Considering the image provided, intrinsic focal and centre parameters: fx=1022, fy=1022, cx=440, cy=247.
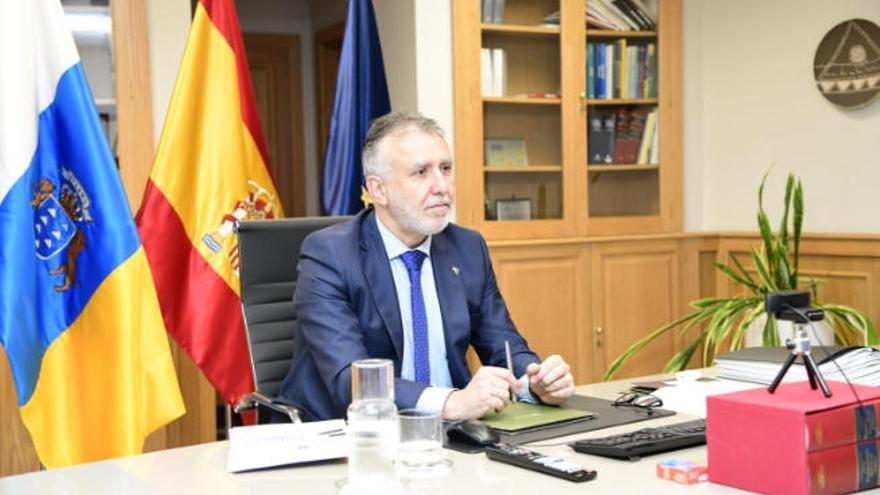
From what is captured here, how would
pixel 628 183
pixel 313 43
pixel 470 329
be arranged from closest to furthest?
pixel 470 329 < pixel 628 183 < pixel 313 43

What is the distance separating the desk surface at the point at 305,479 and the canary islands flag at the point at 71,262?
1.11 meters

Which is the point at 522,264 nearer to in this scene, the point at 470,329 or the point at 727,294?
the point at 727,294

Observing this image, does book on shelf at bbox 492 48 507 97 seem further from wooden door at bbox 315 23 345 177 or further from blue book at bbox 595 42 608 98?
wooden door at bbox 315 23 345 177

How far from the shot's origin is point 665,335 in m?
4.65

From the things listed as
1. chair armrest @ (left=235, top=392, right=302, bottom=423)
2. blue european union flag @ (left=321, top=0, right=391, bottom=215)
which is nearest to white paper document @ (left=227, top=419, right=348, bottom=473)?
chair armrest @ (left=235, top=392, right=302, bottom=423)

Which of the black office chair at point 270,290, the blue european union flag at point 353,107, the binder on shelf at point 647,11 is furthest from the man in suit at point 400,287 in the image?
the binder on shelf at point 647,11

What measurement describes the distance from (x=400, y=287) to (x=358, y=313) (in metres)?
0.12

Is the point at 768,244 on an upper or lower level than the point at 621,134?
lower

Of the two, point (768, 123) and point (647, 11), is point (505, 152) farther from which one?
point (768, 123)

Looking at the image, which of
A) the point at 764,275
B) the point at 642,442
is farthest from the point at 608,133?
the point at 642,442

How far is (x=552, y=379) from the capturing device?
192 cm

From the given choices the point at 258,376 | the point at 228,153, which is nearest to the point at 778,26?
the point at 228,153

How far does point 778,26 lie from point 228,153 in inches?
96.7

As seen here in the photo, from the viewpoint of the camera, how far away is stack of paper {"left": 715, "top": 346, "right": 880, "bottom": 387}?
1.88 meters
